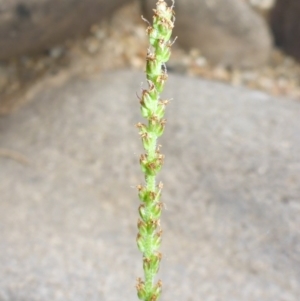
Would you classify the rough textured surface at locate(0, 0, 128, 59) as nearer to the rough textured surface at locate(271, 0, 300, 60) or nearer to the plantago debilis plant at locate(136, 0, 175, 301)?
the rough textured surface at locate(271, 0, 300, 60)

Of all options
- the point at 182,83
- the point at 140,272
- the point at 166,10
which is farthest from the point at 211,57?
the point at 166,10

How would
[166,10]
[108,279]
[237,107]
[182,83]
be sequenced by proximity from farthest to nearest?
1. [182,83]
2. [237,107]
3. [108,279]
4. [166,10]

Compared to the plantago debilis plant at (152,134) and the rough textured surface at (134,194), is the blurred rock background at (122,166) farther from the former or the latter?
the plantago debilis plant at (152,134)

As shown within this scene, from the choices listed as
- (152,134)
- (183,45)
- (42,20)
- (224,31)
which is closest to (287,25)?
(224,31)

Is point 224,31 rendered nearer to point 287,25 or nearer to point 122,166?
point 287,25

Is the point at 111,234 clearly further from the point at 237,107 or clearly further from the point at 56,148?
the point at 237,107

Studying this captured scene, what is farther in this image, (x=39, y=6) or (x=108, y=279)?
(x=39, y=6)

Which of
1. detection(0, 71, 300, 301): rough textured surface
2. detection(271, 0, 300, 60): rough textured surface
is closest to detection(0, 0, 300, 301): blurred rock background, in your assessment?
detection(0, 71, 300, 301): rough textured surface
